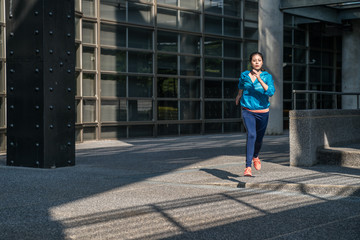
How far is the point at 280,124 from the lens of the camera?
21266mm

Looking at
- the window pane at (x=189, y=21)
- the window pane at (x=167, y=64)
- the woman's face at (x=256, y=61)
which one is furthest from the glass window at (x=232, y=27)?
the woman's face at (x=256, y=61)

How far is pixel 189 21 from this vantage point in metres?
20.6

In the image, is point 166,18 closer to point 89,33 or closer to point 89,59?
point 89,33

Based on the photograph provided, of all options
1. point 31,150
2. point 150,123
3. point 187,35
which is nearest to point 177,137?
point 150,123

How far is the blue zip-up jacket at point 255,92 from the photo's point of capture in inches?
331

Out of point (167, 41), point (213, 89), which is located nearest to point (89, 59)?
point (167, 41)

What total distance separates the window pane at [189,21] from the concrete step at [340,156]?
11166 mm

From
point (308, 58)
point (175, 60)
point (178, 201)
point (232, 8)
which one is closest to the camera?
point (178, 201)

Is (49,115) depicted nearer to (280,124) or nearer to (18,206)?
(18,206)

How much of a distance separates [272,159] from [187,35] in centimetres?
984

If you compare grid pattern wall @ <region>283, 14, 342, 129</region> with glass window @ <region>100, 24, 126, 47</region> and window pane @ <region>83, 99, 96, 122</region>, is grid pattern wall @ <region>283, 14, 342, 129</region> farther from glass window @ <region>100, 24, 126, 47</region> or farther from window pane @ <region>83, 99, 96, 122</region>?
window pane @ <region>83, 99, 96, 122</region>

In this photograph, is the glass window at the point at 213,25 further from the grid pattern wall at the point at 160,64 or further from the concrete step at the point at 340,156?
the concrete step at the point at 340,156

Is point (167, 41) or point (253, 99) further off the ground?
point (167, 41)

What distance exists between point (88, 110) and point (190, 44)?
5220mm
